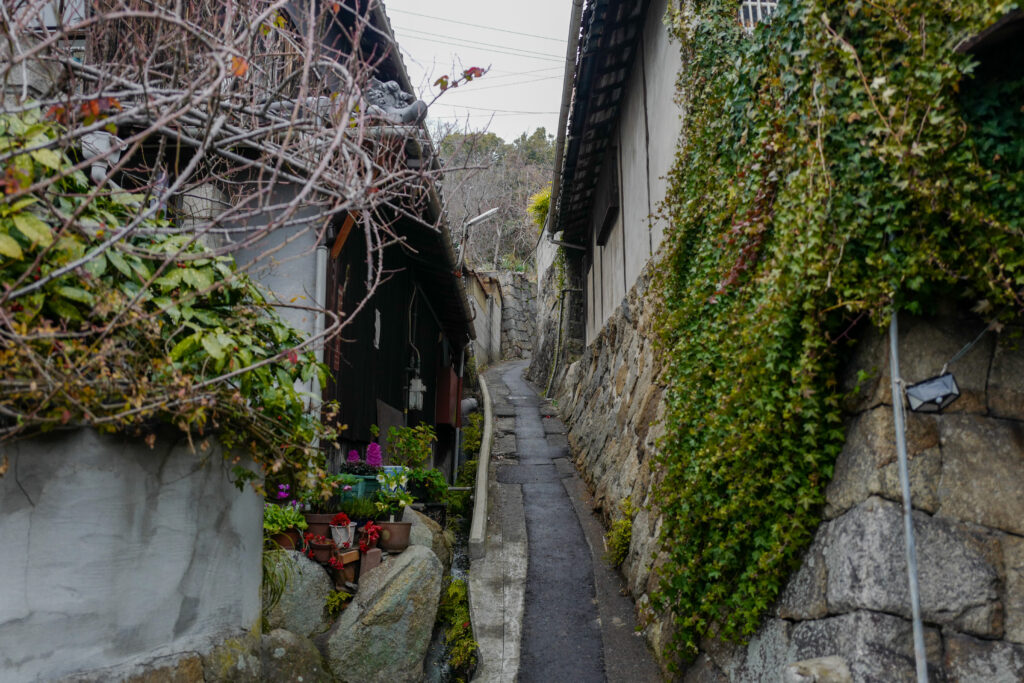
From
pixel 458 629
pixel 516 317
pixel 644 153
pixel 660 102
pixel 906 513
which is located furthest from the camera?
pixel 516 317

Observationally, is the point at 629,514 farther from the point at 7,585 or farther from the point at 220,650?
the point at 7,585

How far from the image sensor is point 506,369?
31125mm

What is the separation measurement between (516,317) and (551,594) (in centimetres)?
2926

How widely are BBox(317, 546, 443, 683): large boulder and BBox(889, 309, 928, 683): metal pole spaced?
13.2 ft

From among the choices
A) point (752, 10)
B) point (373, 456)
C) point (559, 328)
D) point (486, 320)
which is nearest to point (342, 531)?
point (373, 456)

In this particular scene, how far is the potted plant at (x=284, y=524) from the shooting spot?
6.05 metres

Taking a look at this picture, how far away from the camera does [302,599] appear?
19.4 feet

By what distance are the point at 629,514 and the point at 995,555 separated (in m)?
4.60

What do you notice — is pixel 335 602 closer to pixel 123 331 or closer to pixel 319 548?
pixel 319 548

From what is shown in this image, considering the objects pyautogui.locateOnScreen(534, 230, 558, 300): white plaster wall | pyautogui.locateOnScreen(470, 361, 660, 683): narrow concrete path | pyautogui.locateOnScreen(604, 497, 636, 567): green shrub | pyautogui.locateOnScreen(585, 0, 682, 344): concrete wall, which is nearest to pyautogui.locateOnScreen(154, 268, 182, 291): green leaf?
pyautogui.locateOnScreen(470, 361, 660, 683): narrow concrete path

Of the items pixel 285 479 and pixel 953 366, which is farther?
pixel 285 479

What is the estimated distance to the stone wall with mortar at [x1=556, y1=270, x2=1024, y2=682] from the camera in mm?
3746

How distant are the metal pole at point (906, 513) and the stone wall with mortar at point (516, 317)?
31718mm

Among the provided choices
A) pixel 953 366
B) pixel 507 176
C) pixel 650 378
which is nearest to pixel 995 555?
pixel 953 366
